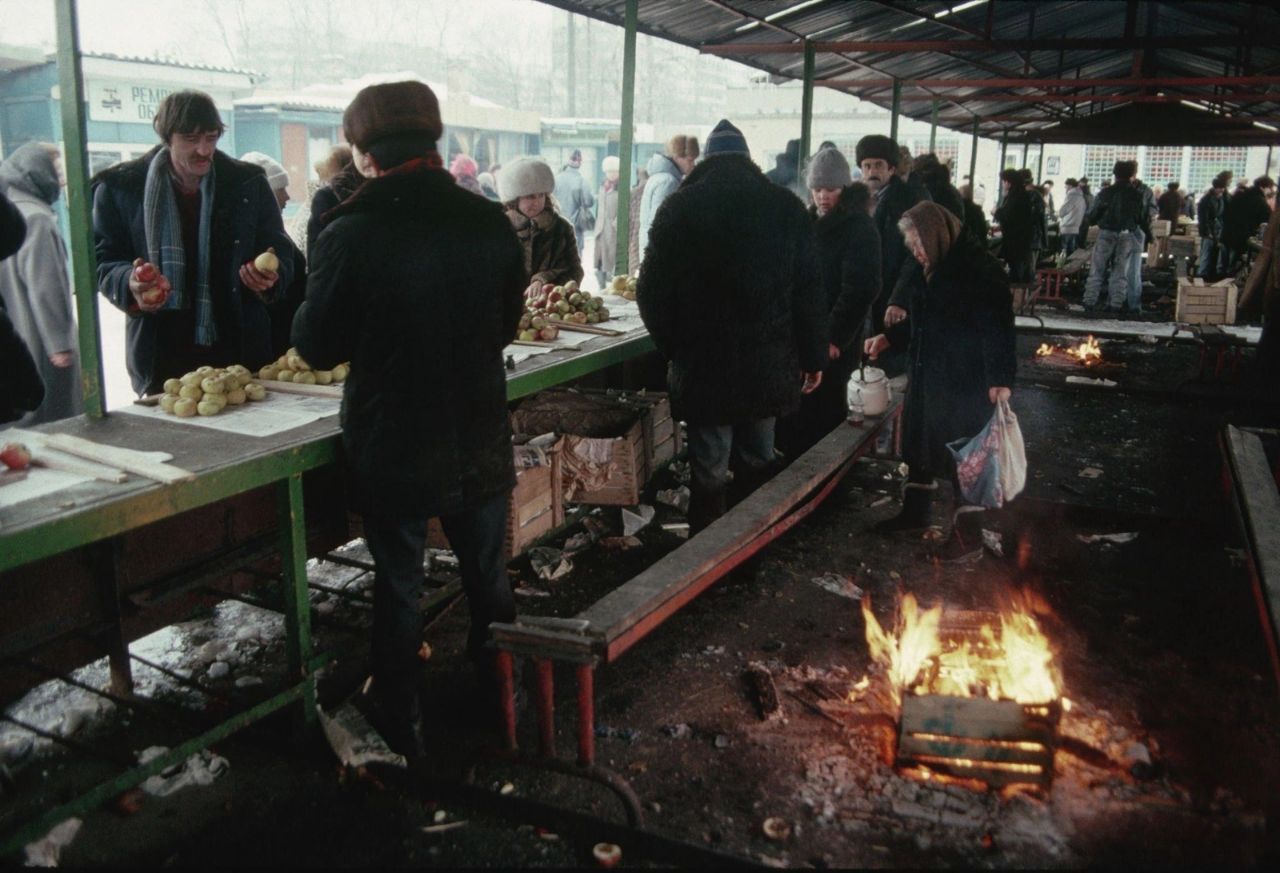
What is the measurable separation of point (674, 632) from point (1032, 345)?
9421mm

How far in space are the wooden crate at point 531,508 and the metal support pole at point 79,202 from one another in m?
1.64

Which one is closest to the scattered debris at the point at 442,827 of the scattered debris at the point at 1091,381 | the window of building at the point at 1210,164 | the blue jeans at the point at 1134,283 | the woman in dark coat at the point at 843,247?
the woman in dark coat at the point at 843,247

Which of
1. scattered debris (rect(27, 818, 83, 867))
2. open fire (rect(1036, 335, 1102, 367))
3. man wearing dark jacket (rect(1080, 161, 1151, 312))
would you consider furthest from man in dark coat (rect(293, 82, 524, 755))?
man wearing dark jacket (rect(1080, 161, 1151, 312))

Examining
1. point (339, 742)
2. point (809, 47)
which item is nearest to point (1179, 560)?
point (339, 742)

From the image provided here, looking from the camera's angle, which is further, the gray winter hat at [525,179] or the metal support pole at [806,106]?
the metal support pole at [806,106]

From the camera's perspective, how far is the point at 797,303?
4602 mm

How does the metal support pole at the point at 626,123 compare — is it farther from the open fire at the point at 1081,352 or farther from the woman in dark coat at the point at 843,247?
the open fire at the point at 1081,352

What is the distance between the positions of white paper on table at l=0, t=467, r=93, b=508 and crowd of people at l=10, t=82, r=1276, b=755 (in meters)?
0.74

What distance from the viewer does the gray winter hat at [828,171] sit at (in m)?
5.66

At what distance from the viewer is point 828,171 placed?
5648 millimetres

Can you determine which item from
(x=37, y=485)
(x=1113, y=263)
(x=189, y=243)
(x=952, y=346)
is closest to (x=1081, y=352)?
(x=1113, y=263)

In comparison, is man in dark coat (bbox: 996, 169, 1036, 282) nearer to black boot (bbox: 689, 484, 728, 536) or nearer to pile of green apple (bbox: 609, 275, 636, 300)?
pile of green apple (bbox: 609, 275, 636, 300)

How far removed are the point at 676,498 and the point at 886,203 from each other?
8.97 ft

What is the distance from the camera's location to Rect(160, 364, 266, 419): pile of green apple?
11.5 ft
